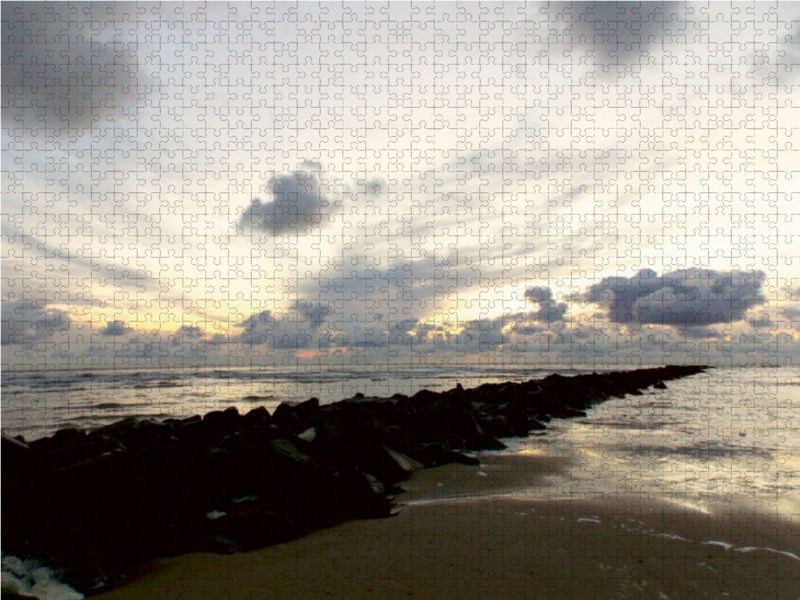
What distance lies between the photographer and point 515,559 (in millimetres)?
5105

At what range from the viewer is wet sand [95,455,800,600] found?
455 cm

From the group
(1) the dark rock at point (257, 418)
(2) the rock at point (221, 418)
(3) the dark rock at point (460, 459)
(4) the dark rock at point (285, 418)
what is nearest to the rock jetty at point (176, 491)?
(2) the rock at point (221, 418)

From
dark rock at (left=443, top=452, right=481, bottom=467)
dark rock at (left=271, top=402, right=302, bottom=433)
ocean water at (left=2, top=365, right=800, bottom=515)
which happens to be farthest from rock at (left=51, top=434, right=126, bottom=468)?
ocean water at (left=2, top=365, right=800, bottom=515)

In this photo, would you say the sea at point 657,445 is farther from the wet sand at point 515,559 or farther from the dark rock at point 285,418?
the dark rock at point 285,418

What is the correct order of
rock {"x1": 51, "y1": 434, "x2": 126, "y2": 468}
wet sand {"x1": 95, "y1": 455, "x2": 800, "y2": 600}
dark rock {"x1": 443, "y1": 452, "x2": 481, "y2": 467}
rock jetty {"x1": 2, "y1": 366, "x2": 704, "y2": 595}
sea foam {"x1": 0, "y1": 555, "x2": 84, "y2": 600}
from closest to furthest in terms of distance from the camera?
sea foam {"x1": 0, "y1": 555, "x2": 84, "y2": 600} < wet sand {"x1": 95, "y1": 455, "x2": 800, "y2": 600} < rock jetty {"x1": 2, "y1": 366, "x2": 704, "y2": 595} < rock {"x1": 51, "y1": 434, "x2": 126, "y2": 468} < dark rock {"x1": 443, "y1": 452, "x2": 481, "y2": 467}

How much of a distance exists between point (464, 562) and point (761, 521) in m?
3.82

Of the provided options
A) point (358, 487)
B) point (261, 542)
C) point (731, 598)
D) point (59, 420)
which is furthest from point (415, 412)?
point (59, 420)

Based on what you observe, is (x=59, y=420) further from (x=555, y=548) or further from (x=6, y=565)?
(x=555, y=548)

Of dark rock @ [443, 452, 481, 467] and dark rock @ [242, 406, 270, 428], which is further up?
dark rock @ [242, 406, 270, 428]

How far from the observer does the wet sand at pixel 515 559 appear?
4.55 metres

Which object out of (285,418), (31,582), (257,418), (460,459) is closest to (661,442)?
(460,459)

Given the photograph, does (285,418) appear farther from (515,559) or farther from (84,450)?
(515,559)

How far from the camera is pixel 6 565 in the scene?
465 cm

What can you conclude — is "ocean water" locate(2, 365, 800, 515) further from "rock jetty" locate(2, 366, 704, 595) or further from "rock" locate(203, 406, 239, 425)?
"rock" locate(203, 406, 239, 425)
